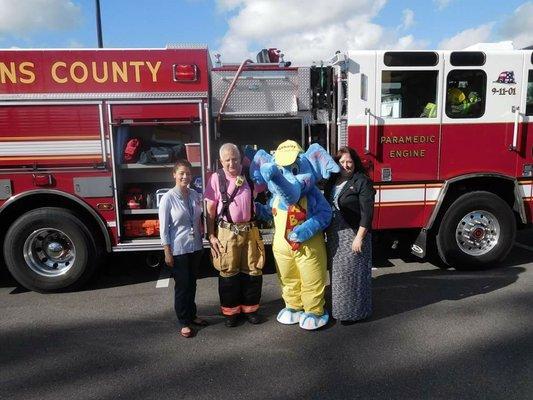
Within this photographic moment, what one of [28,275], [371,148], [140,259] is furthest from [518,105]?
[28,275]

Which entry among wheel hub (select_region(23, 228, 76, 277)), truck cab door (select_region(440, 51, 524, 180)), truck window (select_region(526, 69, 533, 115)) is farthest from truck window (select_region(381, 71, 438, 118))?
wheel hub (select_region(23, 228, 76, 277))

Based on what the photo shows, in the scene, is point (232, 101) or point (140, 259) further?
point (140, 259)

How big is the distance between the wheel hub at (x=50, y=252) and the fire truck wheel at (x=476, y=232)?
4172mm

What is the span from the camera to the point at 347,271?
4.02 metres

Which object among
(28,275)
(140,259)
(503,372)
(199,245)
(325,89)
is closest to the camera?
(503,372)

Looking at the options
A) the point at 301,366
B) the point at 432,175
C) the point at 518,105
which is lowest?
the point at 301,366

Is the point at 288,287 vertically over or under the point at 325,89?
under

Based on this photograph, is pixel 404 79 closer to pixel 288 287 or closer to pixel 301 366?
pixel 288 287

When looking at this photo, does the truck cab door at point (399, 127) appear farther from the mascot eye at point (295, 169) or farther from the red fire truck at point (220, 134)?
the mascot eye at point (295, 169)

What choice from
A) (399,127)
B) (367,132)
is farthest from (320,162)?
(399,127)

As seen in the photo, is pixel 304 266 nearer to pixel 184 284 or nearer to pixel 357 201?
pixel 357 201

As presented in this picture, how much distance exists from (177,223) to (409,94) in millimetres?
3035

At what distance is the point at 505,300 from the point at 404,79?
252 centimetres

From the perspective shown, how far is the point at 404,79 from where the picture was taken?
517 cm
